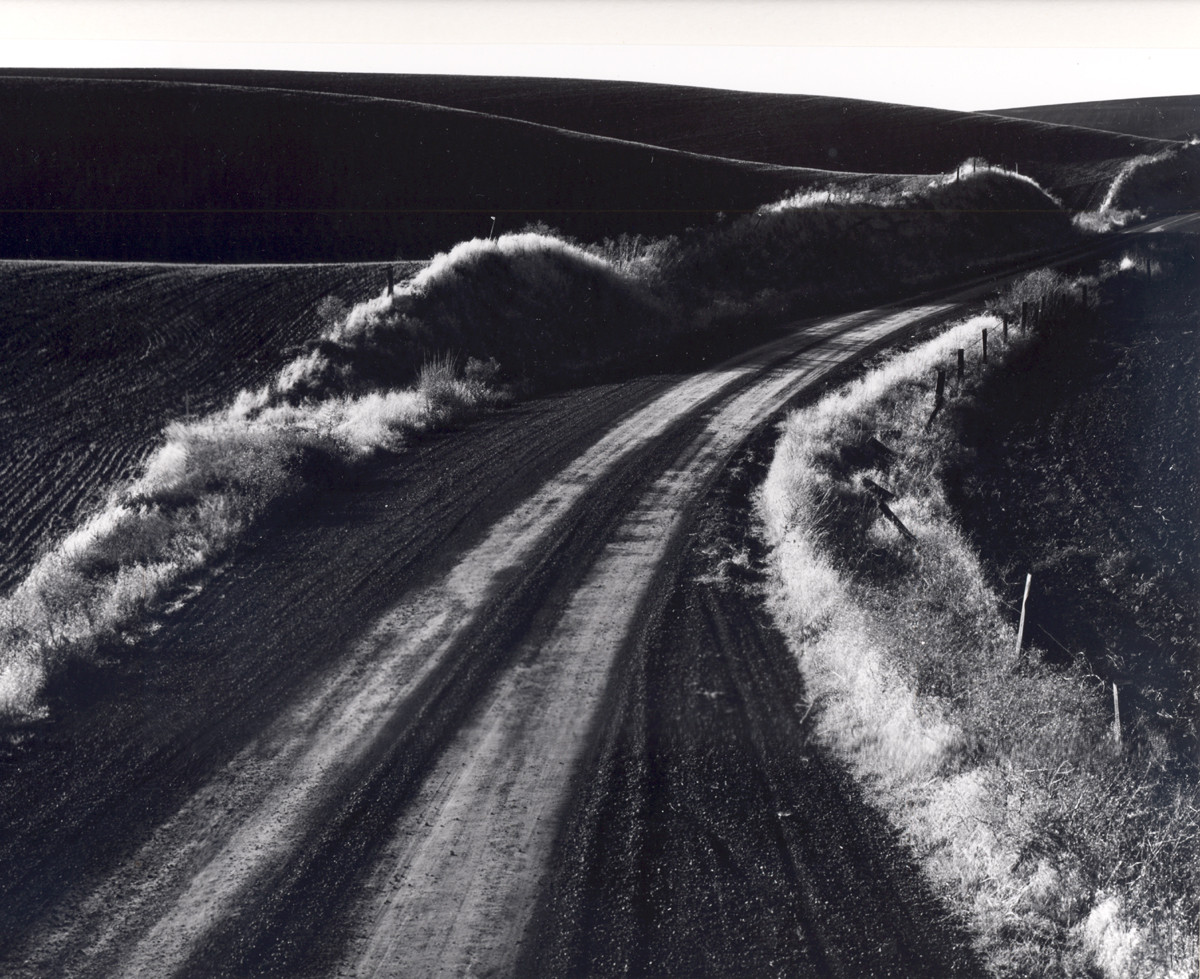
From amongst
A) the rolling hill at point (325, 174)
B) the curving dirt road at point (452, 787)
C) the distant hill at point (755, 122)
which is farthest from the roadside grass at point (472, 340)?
the distant hill at point (755, 122)

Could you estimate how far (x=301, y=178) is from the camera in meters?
46.6

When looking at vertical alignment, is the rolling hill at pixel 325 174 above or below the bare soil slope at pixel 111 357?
above

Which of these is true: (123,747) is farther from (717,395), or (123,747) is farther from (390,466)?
(717,395)

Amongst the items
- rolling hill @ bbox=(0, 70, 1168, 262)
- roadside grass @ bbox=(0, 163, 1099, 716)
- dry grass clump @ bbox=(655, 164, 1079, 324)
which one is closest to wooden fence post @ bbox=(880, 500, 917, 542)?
roadside grass @ bbox=(0, 163, 1099, 716)

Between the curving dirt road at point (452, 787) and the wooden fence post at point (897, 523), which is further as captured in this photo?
the wooden fence post at point (897, 523)

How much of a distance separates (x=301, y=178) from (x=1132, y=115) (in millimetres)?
74539

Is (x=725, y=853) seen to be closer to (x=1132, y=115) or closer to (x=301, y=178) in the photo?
(x=301, y=178)

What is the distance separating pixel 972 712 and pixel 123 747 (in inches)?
263

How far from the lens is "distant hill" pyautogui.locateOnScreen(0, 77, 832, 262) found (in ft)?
132

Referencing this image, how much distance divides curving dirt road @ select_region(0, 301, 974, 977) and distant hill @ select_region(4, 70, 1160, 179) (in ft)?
186

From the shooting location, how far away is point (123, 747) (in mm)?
7367

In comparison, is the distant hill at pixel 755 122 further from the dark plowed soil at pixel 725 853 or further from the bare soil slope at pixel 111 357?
the dark plowed soil at pixel 725 853

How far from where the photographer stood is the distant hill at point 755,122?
65.1m

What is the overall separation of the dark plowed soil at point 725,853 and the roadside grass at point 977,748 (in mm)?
343
